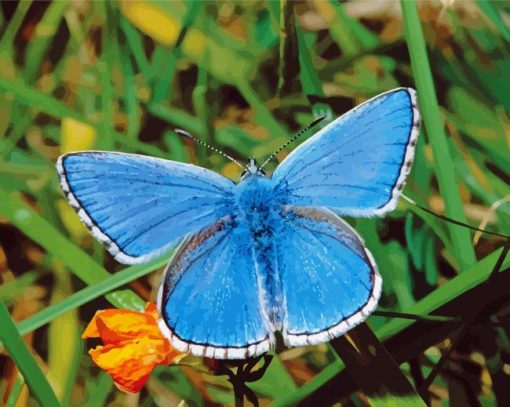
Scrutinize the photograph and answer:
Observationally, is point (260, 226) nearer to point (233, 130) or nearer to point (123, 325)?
point (123, 325)

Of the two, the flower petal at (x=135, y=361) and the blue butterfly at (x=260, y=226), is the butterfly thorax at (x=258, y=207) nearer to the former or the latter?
the blue butterfly at (x=260, y=226)

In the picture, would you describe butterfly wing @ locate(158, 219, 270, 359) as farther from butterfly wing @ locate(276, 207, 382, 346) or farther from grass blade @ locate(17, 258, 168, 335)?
grass blade @ locate(17, 258, 168, 335)

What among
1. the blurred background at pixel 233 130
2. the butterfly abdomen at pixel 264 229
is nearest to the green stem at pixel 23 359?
the blurred background at pixel 233 130

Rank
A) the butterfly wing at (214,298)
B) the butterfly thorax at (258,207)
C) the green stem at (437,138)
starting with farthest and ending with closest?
the green stem at (437,138) → the butterfly thorax at (258,207) → the butterfly wing at (214,298)

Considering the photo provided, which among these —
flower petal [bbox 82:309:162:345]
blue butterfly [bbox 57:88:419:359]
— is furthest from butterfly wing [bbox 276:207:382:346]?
flower petal [bbox 82:309:162:345]

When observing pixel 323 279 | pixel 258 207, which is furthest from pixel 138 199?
pixel 323 279

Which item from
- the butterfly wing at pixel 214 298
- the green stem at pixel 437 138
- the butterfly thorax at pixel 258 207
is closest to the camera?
the butterfly wing at pixel 214 298

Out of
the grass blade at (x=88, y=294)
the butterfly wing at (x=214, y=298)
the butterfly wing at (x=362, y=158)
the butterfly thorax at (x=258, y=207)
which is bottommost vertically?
the grass blade at (x=88, y=294)
